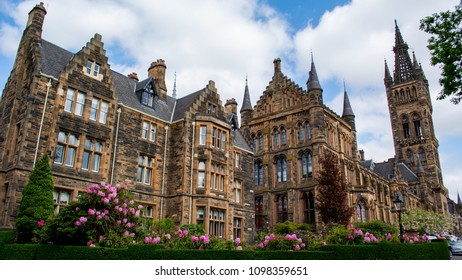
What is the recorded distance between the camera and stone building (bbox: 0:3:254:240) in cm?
1967

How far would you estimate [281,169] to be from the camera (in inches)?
1761

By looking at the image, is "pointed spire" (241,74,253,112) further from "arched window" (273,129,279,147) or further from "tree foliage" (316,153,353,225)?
"tree foliage" (316,153,353,225)

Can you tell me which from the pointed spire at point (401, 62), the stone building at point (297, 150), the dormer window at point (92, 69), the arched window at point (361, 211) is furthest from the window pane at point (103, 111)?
the pointed spire at point (401, 62)

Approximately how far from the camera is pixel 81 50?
22.6 m

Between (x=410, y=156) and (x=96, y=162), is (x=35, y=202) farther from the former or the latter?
(x=410, y=156)

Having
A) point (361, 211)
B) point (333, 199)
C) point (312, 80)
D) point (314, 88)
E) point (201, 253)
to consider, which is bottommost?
point (201, 253)

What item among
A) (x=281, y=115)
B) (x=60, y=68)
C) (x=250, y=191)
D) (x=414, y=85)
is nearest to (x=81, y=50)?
(x=60, y=68)

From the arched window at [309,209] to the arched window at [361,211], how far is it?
23.4 feet

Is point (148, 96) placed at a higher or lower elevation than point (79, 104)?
higher

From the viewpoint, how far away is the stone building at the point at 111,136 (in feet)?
64.5

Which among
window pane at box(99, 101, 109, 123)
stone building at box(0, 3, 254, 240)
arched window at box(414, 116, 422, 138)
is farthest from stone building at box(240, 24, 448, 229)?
arched window at box(414, 116, 422, 138)

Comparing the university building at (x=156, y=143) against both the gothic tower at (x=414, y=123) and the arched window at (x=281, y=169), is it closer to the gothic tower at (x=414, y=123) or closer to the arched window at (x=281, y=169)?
the arched window at (x=281, y=169)

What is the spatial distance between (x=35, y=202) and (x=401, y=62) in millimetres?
102852

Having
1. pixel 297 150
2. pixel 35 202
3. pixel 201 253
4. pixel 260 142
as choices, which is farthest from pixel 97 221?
pixel 260 142
